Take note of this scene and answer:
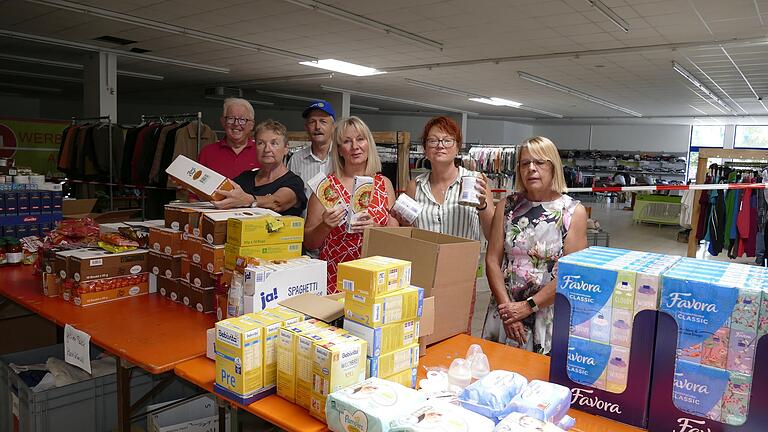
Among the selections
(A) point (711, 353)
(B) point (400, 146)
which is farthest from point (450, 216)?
(B) point (400, 146)

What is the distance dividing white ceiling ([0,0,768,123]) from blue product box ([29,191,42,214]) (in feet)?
11.4

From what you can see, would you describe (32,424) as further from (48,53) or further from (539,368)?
(48,53)

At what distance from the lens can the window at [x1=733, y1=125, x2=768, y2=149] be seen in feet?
67.2

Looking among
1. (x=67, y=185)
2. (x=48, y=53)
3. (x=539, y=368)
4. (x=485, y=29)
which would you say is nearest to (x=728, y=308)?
(x=539, y=368)

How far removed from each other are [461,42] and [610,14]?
97.3 inches

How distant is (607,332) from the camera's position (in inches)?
57.7

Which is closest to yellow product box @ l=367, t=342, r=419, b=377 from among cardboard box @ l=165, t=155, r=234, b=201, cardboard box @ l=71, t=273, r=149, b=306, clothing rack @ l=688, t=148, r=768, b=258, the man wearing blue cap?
cardboard box @ l=165, t=155, r=234, b=201

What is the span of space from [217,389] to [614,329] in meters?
1.17

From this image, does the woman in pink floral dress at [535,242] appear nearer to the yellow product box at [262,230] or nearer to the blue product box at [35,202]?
the yellow product box at [262,230]

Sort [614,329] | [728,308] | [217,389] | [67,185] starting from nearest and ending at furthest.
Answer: [728,308] → [614,329] → [217,389] → [67,185]

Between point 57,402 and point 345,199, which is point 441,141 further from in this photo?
point 57,402

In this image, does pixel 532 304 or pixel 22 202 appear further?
pixel 22 202

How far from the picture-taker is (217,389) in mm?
1617

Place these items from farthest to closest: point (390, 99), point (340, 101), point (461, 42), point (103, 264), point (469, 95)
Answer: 1. point (390, 99)
2. point (469, 95)
3. point (340, 101)
4. point (461, 42)
5. point (103, 264)
